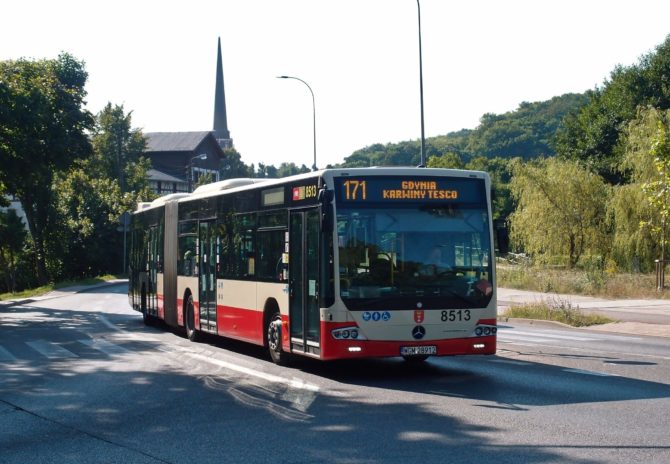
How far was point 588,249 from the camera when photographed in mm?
47000

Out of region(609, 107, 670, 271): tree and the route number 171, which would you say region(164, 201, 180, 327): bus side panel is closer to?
the route number 171

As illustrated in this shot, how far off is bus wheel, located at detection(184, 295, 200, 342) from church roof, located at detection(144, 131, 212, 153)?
352ft

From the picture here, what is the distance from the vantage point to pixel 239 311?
56.3 feet

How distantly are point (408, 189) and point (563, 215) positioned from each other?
35518mm

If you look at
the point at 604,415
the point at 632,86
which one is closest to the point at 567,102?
the point at 632,86

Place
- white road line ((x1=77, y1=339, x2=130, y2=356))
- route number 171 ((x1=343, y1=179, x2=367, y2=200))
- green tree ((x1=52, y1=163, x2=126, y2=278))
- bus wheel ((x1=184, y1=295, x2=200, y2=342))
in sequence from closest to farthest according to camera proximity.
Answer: route number 171 ((x1=343, y1=179, x2=367, y2=200)) < white road line ((x1=77, y1=339, x2=130, y2=356)) < bus wheel ((x1=184, y1=295, x2=200, y2=342)) < green tree ((x1=52, y1=163, x2=126, y2=278))

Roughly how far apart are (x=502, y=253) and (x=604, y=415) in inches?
160

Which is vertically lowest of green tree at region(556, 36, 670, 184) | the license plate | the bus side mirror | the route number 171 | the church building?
the license plate

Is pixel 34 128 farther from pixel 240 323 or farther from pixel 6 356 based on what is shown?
pixel 240 323

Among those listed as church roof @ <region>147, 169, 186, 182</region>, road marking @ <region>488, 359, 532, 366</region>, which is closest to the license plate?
road marking @ <region>488, 359, 532, 366</region>

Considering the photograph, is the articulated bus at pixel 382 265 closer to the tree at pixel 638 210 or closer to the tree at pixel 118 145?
the tree at pixel 638 210

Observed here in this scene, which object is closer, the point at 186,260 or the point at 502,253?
the point at 502,253

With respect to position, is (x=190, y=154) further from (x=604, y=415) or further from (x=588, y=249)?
(x=604, y=415)

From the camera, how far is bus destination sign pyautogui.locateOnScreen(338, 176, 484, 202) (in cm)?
1365
